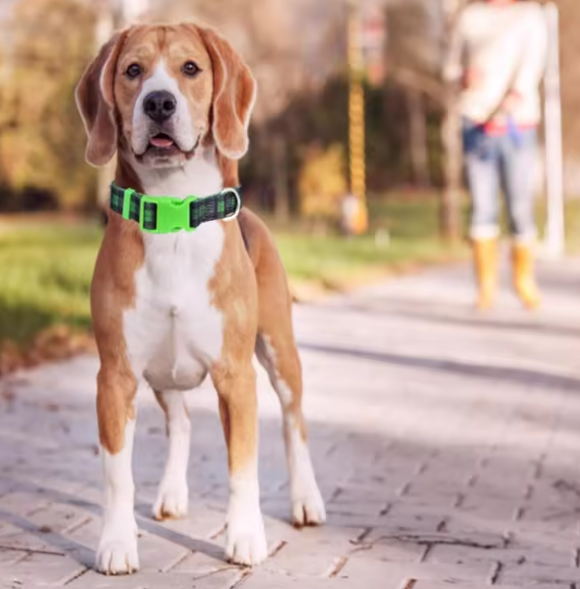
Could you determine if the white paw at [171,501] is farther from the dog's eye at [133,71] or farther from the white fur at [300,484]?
the dog's eye at [133,71]

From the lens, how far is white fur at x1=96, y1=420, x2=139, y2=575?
3.67 m

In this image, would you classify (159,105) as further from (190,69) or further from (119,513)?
(119,513)

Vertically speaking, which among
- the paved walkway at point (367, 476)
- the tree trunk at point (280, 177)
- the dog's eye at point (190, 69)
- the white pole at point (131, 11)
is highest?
the white pole at point (131, 11)

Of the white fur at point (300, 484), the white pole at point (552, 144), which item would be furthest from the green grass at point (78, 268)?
the white fur at point (300, 484)

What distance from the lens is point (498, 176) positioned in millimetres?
10391

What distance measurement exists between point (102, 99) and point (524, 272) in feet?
24.6

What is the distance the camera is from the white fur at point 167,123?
11.6ft

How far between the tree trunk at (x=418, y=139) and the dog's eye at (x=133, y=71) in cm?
4939

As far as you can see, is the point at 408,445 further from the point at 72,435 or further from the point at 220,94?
the point at 220,94

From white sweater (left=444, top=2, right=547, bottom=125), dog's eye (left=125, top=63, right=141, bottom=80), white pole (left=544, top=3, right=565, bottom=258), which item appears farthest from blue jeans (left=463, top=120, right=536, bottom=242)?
white pole (left=544, top=3, right=565, bottom=258)

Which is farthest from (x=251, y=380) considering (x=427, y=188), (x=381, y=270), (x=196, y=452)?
(x=427, y=188)

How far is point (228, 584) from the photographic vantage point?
3549 millimetres

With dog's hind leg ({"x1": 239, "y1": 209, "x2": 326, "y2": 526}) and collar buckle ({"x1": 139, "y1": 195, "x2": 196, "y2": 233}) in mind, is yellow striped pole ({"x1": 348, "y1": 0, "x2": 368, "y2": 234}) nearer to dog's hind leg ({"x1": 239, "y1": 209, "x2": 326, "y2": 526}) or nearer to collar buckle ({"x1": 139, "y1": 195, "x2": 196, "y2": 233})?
dog's hind leg ({"x1": 239, "y1": 209, "x2": 326, "y2": 526})

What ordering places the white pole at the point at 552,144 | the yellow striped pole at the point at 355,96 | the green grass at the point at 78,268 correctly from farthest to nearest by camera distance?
the yellow striped pole at the point at 355,96, the white pole at the point at 552,144, the green grass at the point at 78,268
